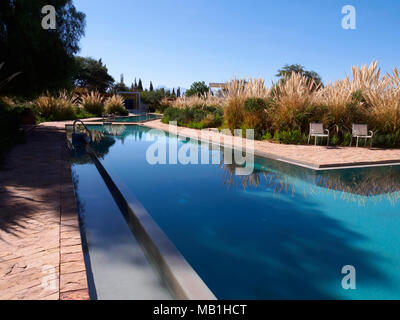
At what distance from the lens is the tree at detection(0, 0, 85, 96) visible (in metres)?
8.36

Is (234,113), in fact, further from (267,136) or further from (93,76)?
(93,76)

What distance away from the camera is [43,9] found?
8688 millimetres

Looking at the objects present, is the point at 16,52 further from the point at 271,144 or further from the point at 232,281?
the point at 232,281

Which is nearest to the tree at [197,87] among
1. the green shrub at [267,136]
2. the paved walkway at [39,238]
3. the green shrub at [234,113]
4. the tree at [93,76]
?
the tree at [93,76]

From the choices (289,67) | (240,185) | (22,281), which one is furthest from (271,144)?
(289,67)

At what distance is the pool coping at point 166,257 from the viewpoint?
2.10 m

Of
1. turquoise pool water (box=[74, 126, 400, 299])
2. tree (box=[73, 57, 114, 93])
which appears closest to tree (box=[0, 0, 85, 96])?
turquoise pool water (box=[74, 126, 400, 299])

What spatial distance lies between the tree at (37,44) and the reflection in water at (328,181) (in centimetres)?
666

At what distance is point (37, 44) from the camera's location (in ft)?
28.7

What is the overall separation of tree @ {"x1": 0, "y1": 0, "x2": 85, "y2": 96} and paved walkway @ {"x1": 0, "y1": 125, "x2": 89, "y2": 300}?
190 inches

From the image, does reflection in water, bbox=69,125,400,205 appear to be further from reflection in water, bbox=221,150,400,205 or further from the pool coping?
the pool coping

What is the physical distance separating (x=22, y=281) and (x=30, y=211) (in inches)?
59.2

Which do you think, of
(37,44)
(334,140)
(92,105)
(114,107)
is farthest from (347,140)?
(114,107)

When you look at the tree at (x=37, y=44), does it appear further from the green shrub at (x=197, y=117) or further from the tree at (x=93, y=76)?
the tree at (x=93, y=76)
